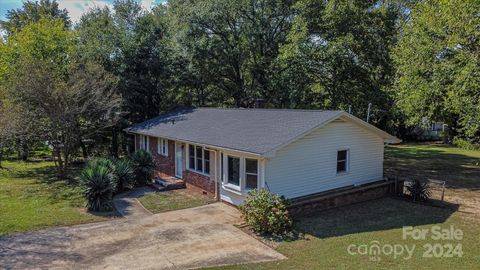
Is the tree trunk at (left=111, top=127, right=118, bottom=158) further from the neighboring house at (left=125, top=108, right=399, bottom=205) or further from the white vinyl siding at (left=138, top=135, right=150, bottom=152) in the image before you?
the neighboring house at (left=125, top=108, right=399, bottom=205)

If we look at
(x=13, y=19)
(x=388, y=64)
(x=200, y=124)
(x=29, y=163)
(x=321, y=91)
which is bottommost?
(x=29, y=163)

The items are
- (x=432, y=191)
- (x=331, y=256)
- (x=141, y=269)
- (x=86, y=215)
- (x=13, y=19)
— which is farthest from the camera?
(x=13, y=19)

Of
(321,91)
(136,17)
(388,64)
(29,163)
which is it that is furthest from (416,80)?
(29,163)

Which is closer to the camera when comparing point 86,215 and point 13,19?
point 86,215

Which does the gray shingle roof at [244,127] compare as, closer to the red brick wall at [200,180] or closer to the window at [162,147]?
the window at [162,147]

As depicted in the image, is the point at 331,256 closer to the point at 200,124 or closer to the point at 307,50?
the point at 200,124

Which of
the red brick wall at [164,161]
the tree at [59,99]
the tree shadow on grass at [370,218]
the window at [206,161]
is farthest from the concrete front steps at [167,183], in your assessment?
the tree shadow on grass at [370,218]

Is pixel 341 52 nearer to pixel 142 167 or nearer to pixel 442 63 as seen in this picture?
pixel 442 63
